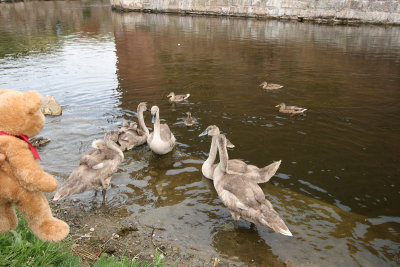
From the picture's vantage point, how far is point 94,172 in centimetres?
682

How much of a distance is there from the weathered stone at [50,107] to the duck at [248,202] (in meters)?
8.06

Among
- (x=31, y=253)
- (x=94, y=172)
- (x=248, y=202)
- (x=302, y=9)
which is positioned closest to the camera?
(x=31, y=253)

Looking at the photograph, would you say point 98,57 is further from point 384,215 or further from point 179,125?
point 384,215

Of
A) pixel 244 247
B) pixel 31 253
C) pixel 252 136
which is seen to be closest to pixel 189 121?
pixel 252 136

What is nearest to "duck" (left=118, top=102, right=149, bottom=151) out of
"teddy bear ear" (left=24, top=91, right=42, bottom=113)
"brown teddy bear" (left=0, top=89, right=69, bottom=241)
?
"brown teddy bear" (left=0, top=89, right=69, bottom=241)

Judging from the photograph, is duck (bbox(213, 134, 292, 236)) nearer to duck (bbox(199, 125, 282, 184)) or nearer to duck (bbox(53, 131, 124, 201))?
duck (bbox(199, 125, 282, 184))

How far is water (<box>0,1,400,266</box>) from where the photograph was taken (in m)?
6.11

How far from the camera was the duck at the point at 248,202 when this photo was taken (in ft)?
18.6

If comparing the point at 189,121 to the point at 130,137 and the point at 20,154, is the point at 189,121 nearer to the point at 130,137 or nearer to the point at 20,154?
the point at 130,137

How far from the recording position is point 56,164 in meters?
8.47

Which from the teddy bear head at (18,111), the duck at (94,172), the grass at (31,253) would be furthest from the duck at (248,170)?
the teddy bear head at (18,111)

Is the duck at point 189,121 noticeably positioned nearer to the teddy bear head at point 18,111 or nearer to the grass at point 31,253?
the grass at point 31,253

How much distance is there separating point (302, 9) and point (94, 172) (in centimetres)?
4747

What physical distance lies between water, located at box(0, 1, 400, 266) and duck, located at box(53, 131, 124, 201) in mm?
597
